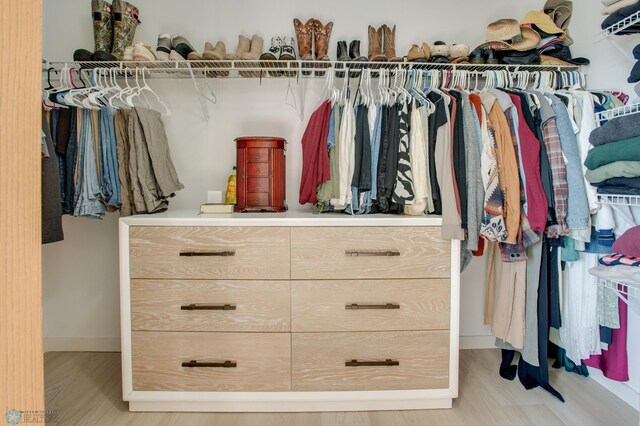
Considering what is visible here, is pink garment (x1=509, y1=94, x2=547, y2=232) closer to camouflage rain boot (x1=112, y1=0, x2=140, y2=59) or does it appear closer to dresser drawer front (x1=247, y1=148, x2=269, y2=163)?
dresser drawer front (x1=247, y1=148, x2=269, y2=163)

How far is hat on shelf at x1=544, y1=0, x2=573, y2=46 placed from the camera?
6.31 feet

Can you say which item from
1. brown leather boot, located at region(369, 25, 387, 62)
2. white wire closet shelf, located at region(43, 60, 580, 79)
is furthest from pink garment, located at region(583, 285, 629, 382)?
brown leather boot, located at region(369, 25, 387, 62)

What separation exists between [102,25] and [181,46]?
47 cm

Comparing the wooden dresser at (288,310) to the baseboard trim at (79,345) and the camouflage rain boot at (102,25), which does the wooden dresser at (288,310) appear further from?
the camouflage rain boot at (102,25)

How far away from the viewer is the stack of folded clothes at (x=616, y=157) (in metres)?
1.33

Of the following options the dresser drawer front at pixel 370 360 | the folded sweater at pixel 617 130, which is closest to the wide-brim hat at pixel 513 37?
the folded sweater at pixel 617 130

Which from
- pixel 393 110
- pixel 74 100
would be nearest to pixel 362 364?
pixel 393 110

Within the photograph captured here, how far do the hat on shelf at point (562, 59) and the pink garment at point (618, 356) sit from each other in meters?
1.22

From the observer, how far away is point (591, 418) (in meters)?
1.55

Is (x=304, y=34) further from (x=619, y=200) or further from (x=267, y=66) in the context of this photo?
(x=619, y=200)

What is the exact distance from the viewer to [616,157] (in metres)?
1.38

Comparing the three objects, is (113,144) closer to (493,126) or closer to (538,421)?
(493,126)

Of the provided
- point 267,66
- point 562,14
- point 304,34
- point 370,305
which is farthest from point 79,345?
point 562,14

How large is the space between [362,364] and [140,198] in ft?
4.44
